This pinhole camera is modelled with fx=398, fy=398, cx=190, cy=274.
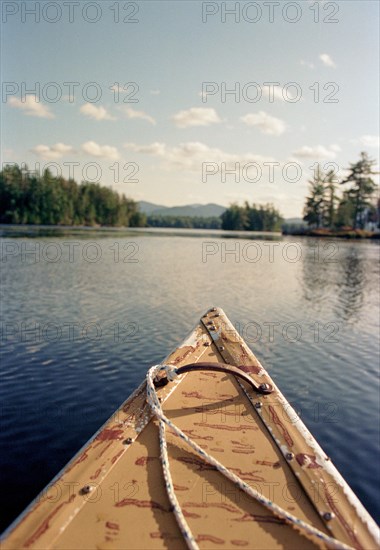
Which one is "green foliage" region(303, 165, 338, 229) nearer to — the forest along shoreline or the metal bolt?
the forest along shoreline

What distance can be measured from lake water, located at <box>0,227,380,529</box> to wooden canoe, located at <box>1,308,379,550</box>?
2.46m

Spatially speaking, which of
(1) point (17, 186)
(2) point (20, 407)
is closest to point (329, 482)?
(2) point (20, 407)

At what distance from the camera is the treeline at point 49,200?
4692 inches

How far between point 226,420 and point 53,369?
690 cm

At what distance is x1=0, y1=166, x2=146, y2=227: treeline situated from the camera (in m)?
119

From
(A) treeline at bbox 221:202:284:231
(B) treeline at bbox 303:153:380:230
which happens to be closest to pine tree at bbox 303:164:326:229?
(B) treeline at bbox 303:153:380:230

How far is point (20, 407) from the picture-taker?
24.8 ft

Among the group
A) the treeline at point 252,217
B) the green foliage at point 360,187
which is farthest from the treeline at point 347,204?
the treeline at point 252,217

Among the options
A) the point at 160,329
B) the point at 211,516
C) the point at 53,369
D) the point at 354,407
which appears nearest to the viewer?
the point at 211,516

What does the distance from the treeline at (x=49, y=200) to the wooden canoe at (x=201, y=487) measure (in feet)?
415

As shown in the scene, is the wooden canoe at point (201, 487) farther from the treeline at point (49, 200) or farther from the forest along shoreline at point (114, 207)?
the treeline at point (49, 200)

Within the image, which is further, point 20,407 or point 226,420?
point 20,407

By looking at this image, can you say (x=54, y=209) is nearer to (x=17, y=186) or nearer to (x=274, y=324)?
(x=17, y=186)

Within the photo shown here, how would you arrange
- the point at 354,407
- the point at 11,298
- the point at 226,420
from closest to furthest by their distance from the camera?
the point at 226,420 → the point at 354,407 → the point at 11,298
